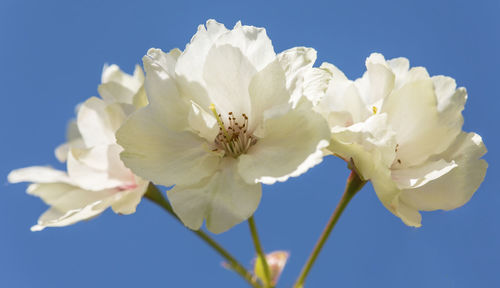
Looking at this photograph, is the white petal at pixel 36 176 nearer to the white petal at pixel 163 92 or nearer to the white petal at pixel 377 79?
the white petal at pixel 163 92

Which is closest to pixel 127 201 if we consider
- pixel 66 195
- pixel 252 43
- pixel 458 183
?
pixel 66 195

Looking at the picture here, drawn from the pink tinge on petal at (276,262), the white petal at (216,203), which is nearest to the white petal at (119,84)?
the white petal at (216,203)

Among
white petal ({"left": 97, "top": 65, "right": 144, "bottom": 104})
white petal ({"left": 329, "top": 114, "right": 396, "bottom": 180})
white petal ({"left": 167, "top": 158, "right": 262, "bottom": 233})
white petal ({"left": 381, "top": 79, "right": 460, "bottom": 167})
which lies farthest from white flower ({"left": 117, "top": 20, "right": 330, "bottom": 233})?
white petal ({"left": 97, "top": 65, "right": 144, "bottom": 104})

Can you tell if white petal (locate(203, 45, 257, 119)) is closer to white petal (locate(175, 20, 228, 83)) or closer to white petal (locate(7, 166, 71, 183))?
white petal (locate(175, 20, 228, 83))

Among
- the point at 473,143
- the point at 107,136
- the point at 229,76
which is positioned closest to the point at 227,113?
the point at 229,76

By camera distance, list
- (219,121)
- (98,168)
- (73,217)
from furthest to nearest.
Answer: (98,168)
(73,217)
(219,121)

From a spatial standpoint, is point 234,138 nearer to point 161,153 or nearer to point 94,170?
point 161,153
